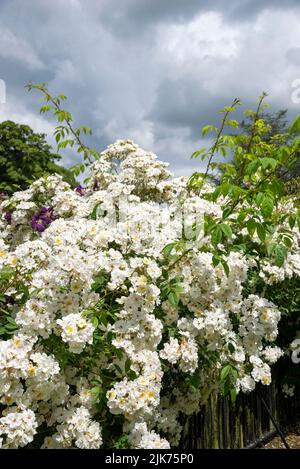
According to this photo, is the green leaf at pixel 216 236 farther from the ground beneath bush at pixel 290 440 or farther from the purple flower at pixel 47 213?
the ground beneath bush at pixel 290 440

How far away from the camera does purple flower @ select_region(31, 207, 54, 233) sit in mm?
3400

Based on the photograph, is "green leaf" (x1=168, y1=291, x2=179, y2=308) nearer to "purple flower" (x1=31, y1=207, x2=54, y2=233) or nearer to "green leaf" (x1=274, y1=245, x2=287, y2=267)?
"green leaf" (x1=274, y1=245, x2=287, y2=267)

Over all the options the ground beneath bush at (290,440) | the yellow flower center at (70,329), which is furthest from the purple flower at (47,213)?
the ground beneath bush at (290,440)

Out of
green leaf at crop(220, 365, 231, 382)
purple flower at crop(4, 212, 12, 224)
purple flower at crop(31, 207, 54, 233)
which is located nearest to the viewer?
green leaf at crop(220, 365, 231, 382)

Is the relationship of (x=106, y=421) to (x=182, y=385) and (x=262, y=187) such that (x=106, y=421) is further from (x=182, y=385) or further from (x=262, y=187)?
(x=262, y=187)

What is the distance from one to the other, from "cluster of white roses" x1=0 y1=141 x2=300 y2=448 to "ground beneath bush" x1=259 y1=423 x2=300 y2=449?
1.91 meters

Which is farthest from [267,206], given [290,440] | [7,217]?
A: [290,440]

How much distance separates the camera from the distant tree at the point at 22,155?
19.5 meters

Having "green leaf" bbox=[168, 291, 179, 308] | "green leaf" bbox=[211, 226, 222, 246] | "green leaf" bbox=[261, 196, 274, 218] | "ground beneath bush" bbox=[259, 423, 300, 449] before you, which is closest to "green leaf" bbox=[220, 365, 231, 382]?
"green leaf" bbox=[168, 291, 179, 308]

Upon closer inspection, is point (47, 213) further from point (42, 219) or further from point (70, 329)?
point (70, 329)

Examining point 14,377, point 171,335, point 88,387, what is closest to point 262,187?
point 171,335

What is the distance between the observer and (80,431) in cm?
197

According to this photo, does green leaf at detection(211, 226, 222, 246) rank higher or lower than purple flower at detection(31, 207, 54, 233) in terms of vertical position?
lower

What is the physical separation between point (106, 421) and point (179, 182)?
233cm
